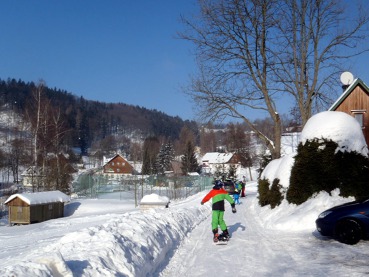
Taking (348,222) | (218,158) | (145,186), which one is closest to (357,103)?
(348,222)

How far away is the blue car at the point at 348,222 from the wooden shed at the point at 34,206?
1209 inches

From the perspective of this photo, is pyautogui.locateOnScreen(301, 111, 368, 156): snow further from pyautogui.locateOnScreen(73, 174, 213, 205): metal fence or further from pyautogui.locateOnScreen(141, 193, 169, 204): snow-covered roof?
pyautogui.locateOnScreen(73, 174, 213, 205): metal fence

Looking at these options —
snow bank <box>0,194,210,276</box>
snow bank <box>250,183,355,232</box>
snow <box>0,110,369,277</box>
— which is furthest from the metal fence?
snow bank <box>0,194,210,276</box>

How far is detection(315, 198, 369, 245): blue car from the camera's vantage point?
9.39m

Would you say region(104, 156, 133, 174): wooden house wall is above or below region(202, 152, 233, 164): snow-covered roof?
below

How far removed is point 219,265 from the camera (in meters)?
8.06

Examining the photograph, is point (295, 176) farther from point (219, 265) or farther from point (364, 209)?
point (219, 265)

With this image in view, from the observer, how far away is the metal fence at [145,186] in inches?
1843

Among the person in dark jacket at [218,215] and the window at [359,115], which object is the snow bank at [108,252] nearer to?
the person in dark jacket at [218,215]

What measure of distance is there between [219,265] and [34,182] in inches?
1647

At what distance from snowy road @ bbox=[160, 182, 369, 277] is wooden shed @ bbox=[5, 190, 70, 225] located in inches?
1087

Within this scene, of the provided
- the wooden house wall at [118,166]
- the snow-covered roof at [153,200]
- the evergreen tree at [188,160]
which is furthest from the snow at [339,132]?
the wooden house wall at [118,166]

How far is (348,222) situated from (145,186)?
43537 mm

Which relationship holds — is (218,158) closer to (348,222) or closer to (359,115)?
(359,115)
